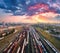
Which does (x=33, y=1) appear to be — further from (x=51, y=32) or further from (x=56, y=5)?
(x=51, y=32)

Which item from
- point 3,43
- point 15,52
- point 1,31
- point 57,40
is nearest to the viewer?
point 15,52

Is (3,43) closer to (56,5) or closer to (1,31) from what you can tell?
(1,31)

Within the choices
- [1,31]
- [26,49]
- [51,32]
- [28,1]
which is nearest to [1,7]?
[28,1]

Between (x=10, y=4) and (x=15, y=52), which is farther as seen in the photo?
(x=10, y=4)

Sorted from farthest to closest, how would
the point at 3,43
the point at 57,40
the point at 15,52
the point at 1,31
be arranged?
1. the point at 1,31
2. the point at 57,40
3. the point at 3,43
4. the point at 15,52

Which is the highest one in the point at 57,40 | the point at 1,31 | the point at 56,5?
the point at 56,5

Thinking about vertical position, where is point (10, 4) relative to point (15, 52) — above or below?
above

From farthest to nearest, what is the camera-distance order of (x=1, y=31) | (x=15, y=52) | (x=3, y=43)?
(x=1, y=31) → (x=3, y=43) → (x=15, y=52)

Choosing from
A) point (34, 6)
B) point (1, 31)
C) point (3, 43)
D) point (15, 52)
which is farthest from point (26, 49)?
point (1, 31)

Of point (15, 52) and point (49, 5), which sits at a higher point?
point (49, 5)
